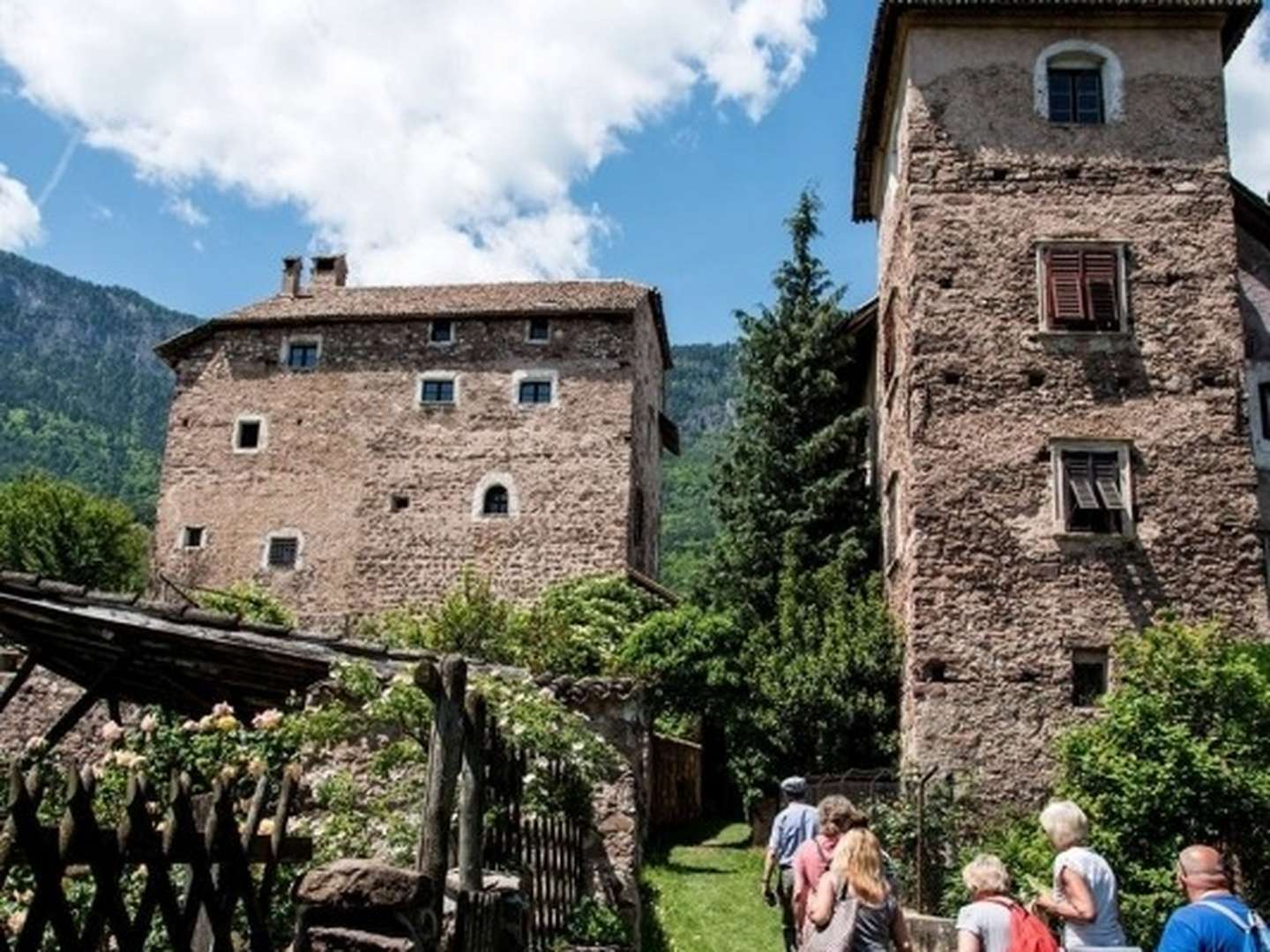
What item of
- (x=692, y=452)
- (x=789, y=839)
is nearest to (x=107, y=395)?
(x=692, y=452)

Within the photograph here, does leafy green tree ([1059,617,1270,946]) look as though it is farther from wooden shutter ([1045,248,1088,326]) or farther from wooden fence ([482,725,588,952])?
wooden fence ([482,725,588,952])

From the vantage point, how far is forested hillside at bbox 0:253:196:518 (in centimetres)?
10338

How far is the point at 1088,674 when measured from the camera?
17141mm

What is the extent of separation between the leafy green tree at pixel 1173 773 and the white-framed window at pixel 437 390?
19.3 m

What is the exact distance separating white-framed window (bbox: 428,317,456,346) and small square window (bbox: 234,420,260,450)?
16.7 feet

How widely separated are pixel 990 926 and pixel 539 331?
85.7 ft

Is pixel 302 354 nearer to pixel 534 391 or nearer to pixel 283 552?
pixel 283 552

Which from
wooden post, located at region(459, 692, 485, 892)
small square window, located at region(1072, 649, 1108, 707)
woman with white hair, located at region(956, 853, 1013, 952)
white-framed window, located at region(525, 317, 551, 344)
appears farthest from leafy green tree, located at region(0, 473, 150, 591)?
woman with white hair, located at region(956, 853, 1013, 952)

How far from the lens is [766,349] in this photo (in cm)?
2447

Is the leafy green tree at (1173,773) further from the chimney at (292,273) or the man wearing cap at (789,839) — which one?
the chimney at (292,273)

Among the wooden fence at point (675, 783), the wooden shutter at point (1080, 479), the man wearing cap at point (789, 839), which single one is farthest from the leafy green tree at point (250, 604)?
the man wearing cap at point (789, 839)

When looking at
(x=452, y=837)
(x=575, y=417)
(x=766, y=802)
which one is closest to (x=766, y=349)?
(x=575, y=417)

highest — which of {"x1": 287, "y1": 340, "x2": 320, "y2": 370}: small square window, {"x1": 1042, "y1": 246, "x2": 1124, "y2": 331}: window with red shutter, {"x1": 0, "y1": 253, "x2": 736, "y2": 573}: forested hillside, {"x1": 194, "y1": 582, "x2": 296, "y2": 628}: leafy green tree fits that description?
{"x1": 0, "y1": 253, "x2": 736, "y2": 573}: forested hillside

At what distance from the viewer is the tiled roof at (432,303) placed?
102ft
